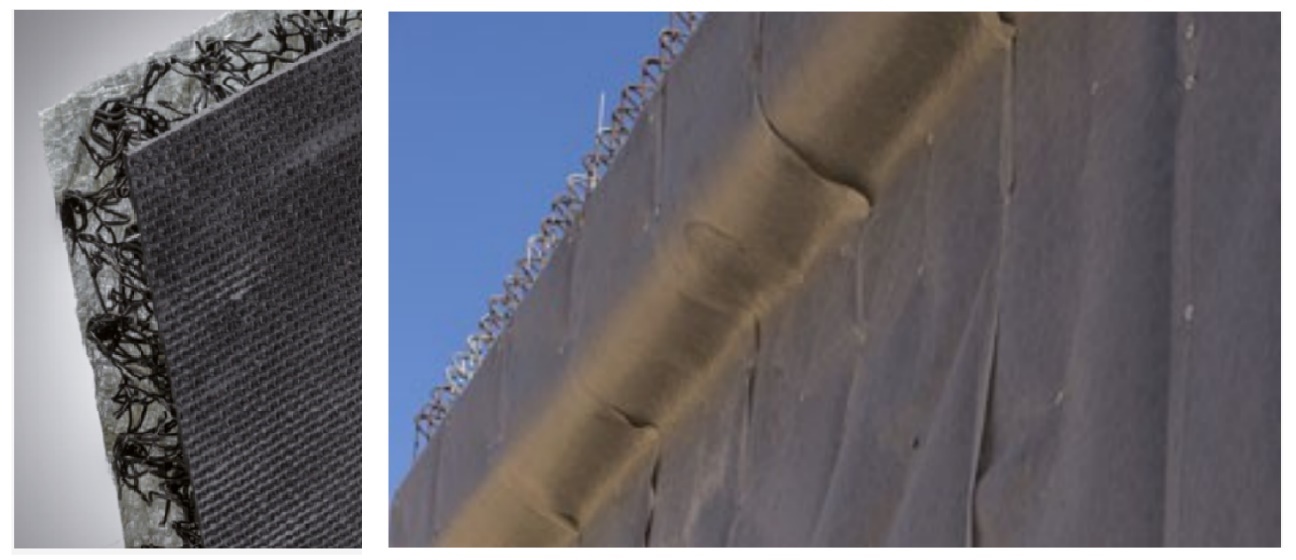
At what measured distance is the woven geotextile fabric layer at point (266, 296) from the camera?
342 centimetres

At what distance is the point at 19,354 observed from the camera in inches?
119

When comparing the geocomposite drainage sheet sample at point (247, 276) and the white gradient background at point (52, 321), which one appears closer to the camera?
the white gradient background at point (52, 321)

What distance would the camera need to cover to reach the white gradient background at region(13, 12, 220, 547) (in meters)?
3.01

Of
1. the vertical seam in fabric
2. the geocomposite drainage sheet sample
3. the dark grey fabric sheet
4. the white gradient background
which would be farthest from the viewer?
the geocomposite drainage sheet sample

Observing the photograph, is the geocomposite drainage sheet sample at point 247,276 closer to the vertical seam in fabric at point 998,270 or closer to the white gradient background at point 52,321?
the white gradient background at point 52,321

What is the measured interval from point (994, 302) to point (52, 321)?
155 centimetres

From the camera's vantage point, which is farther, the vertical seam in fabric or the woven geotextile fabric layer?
the woven geotextile fabric layer

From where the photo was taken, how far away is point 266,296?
11.3 feet

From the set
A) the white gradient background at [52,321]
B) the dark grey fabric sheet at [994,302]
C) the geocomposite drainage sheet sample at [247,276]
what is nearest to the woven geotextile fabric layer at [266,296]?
the geocomposite drainage sheet sample at [247,276]

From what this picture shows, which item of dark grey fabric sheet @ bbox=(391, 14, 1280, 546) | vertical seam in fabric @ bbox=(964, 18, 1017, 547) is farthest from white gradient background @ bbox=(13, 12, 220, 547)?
vertical seam in fabric @ bbox=(964, 18, 1017, 547)

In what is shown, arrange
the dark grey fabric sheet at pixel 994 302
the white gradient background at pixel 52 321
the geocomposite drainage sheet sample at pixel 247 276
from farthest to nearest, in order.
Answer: the geocomposite drainage sheet sample at pixel 247 276
the white gradient background at pixel 52 321
the dark grey fabric sheet at pixel 994 302

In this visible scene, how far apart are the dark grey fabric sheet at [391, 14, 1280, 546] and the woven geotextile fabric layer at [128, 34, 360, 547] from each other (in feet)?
1.30

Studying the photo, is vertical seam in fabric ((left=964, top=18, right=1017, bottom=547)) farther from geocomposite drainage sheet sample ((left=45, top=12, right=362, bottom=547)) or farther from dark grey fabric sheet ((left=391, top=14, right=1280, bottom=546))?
geocomposite drainage sheet sample ((left=45, top=12, right=362, bottom=547))

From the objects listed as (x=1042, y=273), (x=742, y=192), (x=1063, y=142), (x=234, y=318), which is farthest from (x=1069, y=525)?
(x=234, y=318)
